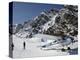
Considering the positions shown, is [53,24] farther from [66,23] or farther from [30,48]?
[30,48]

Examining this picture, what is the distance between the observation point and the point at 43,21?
1.77 meters

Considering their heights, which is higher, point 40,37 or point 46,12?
point 46,12

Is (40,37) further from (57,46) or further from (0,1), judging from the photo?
(0,1)

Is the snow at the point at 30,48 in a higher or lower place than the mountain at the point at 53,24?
lower

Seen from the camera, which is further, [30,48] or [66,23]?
[66,23]

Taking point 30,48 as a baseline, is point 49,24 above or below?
above

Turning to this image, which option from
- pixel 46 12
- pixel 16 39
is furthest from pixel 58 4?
pixel 16 39

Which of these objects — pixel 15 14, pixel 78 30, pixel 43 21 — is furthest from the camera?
pixel 78 30

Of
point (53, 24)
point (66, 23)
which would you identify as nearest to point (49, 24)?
point (53, 24)

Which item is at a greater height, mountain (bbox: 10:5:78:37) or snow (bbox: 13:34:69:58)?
mountain (bbox: 10:5:78:37)

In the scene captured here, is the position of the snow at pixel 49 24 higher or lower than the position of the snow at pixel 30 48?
higher

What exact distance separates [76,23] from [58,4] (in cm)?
22

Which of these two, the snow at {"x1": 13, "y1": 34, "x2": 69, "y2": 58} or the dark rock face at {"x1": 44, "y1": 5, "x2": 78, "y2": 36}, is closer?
the snow at {"x1": 13, "y1": 34, "x2": 69, "y2": 58}

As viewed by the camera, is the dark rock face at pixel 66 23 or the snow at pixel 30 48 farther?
the dark rock face at pixel 66 23
